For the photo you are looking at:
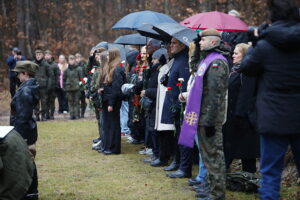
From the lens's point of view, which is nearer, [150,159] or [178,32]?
[178,32]

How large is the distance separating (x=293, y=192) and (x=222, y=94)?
67.8 inches

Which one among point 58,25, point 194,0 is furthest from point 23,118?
point 58,25

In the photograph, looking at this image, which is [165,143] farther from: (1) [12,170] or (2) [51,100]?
(2) [51,100]

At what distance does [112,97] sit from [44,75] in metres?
7.40

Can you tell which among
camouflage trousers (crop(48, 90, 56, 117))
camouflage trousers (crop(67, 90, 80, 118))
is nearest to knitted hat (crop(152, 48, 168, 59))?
camouflage trousers (crop(67, 90, 80, 118))

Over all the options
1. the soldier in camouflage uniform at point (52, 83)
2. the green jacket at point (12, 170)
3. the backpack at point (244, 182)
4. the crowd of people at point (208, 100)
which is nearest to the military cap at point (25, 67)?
the crowd of people at point (208, 100)

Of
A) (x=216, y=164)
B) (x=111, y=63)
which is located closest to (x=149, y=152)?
(x=111, y=63)

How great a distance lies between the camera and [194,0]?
32.9 metres

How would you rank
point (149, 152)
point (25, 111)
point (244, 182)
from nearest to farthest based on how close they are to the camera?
point (244, 182), point (25, 111), point (149, 152)

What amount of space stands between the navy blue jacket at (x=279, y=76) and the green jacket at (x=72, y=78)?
1246cm

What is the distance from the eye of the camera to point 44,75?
17000mm

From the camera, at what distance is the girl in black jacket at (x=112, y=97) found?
403 inches

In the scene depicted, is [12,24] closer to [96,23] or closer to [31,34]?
[31,34]

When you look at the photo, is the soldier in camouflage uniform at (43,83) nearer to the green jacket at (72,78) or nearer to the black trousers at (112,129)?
the green jacket at (72,78)
